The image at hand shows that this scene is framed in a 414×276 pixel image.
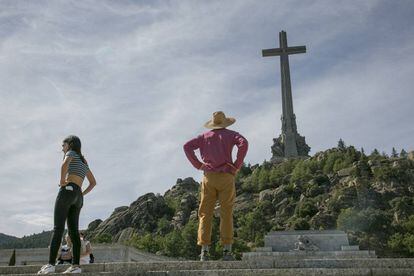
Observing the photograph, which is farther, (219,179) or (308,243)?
(308,243)

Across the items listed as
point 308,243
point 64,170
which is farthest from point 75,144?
point 308,243

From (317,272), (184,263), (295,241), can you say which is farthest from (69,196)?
(295,241)

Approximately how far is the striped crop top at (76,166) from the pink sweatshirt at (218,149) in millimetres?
2060

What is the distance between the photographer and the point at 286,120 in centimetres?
8206

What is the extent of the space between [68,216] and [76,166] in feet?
2.32

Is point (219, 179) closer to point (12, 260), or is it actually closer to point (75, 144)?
point (75, 144)

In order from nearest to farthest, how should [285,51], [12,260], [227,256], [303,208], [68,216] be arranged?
[68,216] → [227,256] → [12,260] → [303,208] → [285,51]

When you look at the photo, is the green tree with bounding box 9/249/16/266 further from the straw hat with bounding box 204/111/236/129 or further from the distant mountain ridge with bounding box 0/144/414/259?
the distant mountain ridge with bounding box 0/144/414/259

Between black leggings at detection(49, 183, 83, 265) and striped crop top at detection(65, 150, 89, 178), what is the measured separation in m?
0.20

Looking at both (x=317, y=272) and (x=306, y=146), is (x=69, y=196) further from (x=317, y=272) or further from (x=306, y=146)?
(x=306, y=146)

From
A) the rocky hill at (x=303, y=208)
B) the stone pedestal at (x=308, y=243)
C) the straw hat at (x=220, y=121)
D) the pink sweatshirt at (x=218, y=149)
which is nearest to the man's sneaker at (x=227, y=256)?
the pink sweatshirt at (x=218, y=149)

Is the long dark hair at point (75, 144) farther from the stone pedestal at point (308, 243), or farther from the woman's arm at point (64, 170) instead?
the stone pedestal at point (308, 243)

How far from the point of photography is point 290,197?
7981 cm

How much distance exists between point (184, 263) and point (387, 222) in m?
57.7
